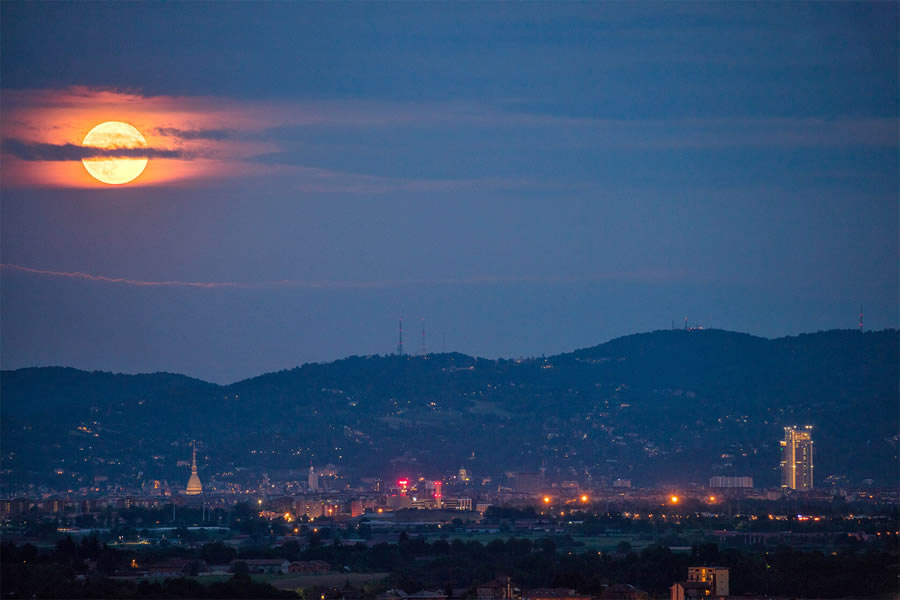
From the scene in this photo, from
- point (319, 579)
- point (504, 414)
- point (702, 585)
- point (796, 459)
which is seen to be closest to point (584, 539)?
point (319, 579)

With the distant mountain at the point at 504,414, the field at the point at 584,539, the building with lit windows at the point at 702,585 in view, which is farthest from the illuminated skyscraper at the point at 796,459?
the building with lit windows at the point at 702,585

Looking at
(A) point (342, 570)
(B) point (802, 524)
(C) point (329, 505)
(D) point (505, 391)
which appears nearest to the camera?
Result: (A) point (342, 570)

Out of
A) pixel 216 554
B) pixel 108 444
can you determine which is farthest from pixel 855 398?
pixel 216 554

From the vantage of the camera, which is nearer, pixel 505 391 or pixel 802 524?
pixel 802 524

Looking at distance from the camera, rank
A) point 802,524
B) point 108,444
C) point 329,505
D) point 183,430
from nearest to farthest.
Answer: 1. point 802,524
2. point 329,505
3. point 108,444
4. point 183,430

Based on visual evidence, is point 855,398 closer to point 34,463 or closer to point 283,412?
point 283,412

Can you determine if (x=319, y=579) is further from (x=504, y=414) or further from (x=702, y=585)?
(x=504, y=414)
